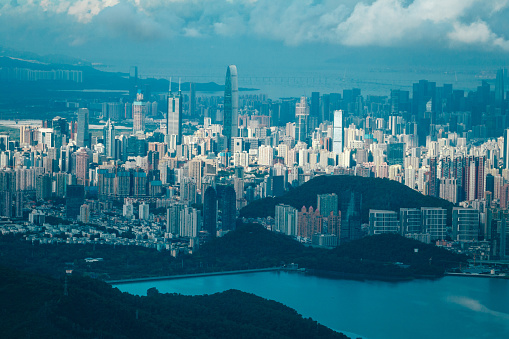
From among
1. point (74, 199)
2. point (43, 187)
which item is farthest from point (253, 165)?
point (74, 199)

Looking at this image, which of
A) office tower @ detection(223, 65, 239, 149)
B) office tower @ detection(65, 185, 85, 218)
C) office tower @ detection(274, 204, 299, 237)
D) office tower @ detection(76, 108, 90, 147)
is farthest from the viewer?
office tower @ detection(223, 65, 239, 149)

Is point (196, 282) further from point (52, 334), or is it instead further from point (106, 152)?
point (106, 152)

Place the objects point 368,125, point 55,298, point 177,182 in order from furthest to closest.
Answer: point 368,125
point 177,182
point 55,298

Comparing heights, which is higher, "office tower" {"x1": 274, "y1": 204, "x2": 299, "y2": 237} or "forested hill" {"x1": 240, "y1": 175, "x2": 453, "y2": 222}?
"forested hill" {"x1": 240, "y1": 175, "x2": 453, "y2": 222}

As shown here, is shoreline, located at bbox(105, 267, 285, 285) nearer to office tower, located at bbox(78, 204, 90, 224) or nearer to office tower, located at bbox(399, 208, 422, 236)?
office tower, located at bbox(399, 208, 422, 236)

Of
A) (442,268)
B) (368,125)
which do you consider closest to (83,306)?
(442,268)

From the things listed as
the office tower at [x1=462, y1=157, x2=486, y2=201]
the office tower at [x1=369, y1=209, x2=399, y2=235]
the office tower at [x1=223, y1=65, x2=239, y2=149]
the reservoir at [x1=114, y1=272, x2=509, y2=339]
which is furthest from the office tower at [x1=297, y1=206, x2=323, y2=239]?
the office tower at [x1=223, y1=65, x2=239, y2=149]
